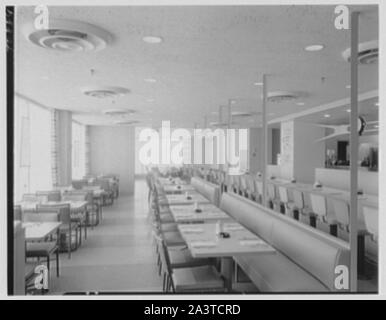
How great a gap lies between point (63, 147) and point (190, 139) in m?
2.66

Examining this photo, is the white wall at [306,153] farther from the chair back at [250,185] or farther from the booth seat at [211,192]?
the booth seat at [211,192]

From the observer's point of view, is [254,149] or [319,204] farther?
[254,149]

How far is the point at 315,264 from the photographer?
2.22 metres

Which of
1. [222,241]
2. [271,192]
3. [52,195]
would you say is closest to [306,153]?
[271,192]

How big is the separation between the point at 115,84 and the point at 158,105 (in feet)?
5.56

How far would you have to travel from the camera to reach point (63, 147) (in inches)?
272

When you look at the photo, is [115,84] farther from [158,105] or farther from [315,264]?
[315,264]

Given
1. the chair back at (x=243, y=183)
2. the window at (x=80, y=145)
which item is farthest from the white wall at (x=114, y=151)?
the chair back at (x=243, y=183)

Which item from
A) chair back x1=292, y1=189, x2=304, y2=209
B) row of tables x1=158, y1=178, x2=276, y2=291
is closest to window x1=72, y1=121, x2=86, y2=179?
chair back x1=292, y1=189, x2=304, y2=209

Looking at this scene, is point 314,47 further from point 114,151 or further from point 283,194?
point 114,151

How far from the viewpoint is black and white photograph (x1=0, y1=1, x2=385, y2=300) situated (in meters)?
1.49

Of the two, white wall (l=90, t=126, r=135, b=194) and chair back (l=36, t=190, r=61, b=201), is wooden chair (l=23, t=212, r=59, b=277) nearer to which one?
chair back (l=36, t=190, r=61, b=201)

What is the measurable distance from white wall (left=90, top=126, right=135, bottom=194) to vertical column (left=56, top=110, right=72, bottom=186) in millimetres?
2770
